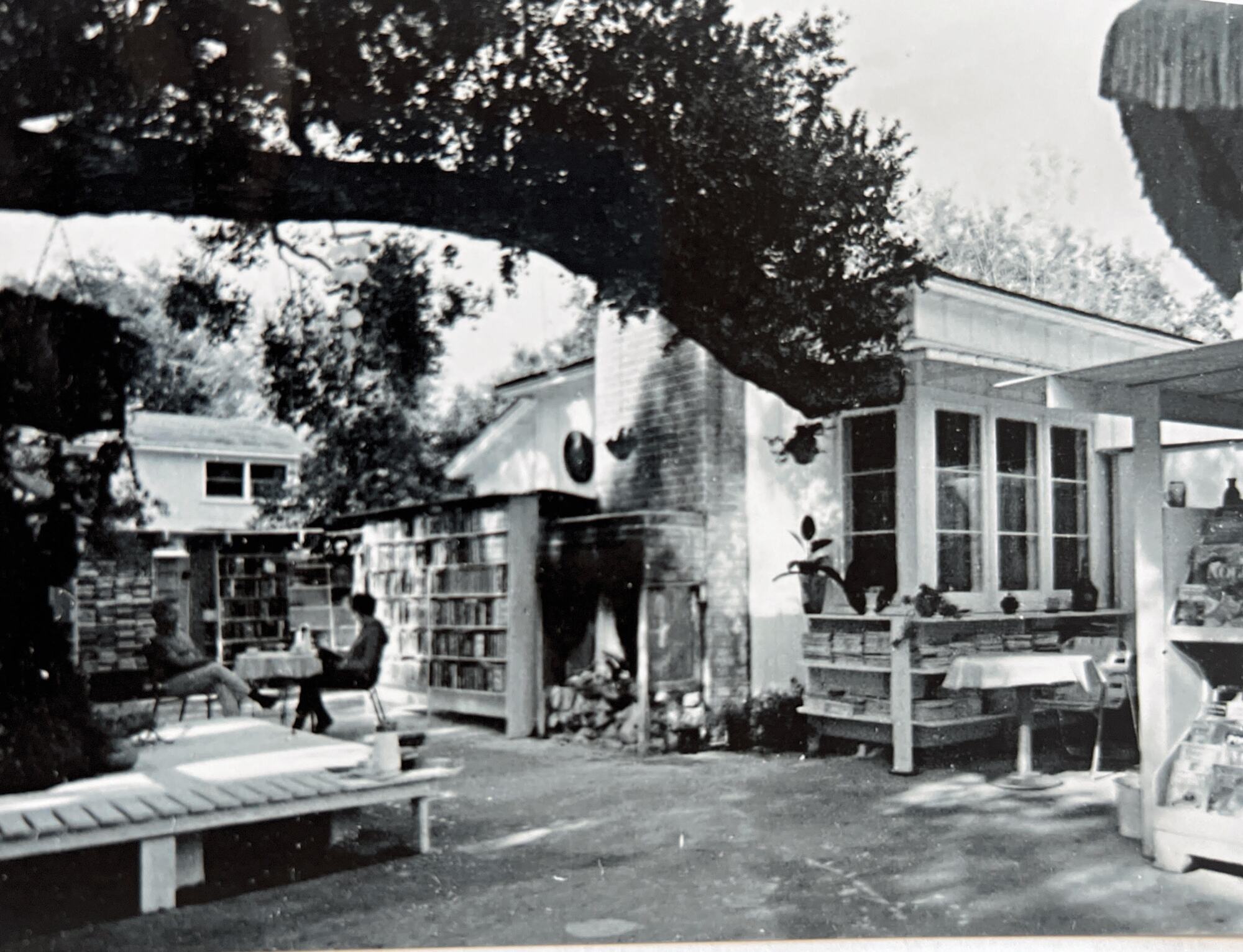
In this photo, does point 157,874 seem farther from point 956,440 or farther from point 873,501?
point 956,440

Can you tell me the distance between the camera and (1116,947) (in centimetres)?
341

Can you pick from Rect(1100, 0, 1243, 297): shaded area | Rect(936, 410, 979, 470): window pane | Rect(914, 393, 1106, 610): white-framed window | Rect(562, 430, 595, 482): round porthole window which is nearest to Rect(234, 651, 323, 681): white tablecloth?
Rect(562, 430, 595, 482): round porthole window

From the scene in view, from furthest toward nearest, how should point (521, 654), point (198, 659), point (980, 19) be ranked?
point (980, 19), point (521, 654), point (198, 659)

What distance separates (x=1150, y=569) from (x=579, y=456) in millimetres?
2095

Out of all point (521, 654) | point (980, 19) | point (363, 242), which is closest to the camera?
point (363, 242)

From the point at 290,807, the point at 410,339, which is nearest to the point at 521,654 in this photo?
the point at 290,807

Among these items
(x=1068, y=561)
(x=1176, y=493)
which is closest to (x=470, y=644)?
(x=1068, y=561)

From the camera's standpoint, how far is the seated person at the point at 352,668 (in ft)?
10.5

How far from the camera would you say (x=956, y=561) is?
409 cm

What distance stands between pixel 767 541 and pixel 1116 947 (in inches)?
69.2

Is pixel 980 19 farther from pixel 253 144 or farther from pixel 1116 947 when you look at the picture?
pixel 1116 947

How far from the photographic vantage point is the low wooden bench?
3.01 m

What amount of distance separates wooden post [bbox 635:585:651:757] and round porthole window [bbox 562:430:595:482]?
463mm

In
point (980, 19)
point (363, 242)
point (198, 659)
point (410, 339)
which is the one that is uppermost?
point (980, 19)
